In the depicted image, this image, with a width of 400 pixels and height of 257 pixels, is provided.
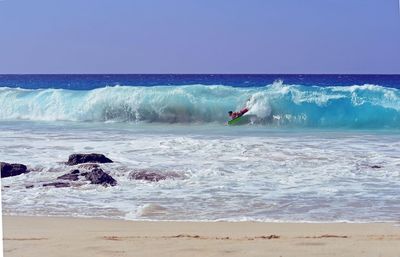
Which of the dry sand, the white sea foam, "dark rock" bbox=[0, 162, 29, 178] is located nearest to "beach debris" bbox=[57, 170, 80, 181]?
the white sea foam

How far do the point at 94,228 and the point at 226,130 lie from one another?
17.4 feet

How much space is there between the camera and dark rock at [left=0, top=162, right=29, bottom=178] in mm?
4361

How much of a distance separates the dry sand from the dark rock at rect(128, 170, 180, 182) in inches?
45.1

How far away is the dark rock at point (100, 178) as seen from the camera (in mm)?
4121

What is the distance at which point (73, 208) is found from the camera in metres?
3.46

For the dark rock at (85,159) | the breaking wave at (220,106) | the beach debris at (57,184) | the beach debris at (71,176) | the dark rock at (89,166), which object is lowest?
the beach debris at (57,184)

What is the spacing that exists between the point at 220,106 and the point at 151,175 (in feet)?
21.7

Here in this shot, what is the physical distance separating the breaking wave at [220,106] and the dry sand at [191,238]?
236 inches

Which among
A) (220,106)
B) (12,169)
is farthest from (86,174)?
(220,106)

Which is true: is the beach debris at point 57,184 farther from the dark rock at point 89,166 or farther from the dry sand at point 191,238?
the dry sand at point 191,238

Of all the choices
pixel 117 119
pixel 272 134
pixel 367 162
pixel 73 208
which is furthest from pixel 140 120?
pixel 73 208

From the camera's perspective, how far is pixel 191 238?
267 cm

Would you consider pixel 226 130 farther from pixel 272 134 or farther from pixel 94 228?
pixel 94 228

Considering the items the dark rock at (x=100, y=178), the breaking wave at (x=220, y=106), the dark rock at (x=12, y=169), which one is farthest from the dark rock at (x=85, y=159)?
the breaking wave at (x=220, y=106)
